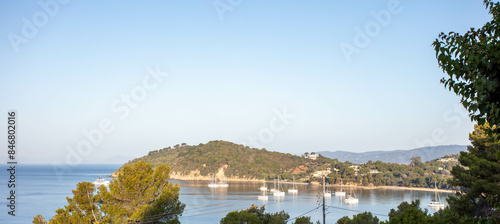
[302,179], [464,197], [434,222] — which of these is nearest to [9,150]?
[434,222]

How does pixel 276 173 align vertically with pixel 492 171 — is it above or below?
below

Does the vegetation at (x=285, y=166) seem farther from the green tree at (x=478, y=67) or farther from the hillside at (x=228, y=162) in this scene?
the green tree at (x=478, y=67)

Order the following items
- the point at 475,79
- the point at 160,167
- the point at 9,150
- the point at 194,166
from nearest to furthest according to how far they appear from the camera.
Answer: the point at 475,79 < the point at 9,150 < the point at 160,167 < the point at 194,166

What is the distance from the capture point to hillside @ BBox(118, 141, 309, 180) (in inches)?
4446

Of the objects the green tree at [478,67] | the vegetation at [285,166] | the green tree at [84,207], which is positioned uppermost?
the green tree at [478,67]

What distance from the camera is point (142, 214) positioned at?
51.3 feet

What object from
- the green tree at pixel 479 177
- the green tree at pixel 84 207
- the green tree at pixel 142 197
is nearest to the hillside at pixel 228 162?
the green tree at pixel 142 197

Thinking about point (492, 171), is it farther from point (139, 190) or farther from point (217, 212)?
point (217, 212)

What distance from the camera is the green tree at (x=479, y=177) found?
1417 cm

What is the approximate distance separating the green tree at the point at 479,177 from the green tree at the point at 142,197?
12.3 m

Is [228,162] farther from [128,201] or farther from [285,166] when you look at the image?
[128,201]

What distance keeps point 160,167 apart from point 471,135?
564 inches

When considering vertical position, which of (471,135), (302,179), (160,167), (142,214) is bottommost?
(302,179)

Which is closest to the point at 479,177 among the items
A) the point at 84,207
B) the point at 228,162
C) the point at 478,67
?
the point at 478,67
